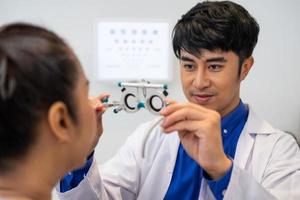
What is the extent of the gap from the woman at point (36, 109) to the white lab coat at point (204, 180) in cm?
40

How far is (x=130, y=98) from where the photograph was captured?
2.75ft

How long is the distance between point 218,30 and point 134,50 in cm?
54

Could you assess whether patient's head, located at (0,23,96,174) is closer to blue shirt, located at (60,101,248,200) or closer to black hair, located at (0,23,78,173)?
black hair, located at (0,23,78,173)

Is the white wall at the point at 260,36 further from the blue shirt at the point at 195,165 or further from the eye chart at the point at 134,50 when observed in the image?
the blue shirt at the point at 195,165

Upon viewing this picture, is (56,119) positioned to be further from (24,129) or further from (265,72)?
(265,72)

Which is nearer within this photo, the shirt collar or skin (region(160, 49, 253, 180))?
skin (region(160, 49, 253, 180))

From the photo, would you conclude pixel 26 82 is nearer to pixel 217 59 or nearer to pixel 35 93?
pixel 35 93

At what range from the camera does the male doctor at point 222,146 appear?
2.82 ft

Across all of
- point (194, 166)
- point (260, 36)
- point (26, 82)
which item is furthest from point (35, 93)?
point (260, 36)

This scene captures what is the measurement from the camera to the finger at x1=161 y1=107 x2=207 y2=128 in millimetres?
727

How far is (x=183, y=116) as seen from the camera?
28.8 inches

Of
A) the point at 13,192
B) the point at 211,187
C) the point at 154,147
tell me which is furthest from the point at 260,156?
the point at 13,192

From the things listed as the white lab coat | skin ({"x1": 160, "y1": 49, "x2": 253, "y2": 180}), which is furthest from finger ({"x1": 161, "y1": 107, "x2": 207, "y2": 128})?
the white lab coat

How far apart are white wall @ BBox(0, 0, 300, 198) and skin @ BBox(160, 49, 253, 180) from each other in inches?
17.6
